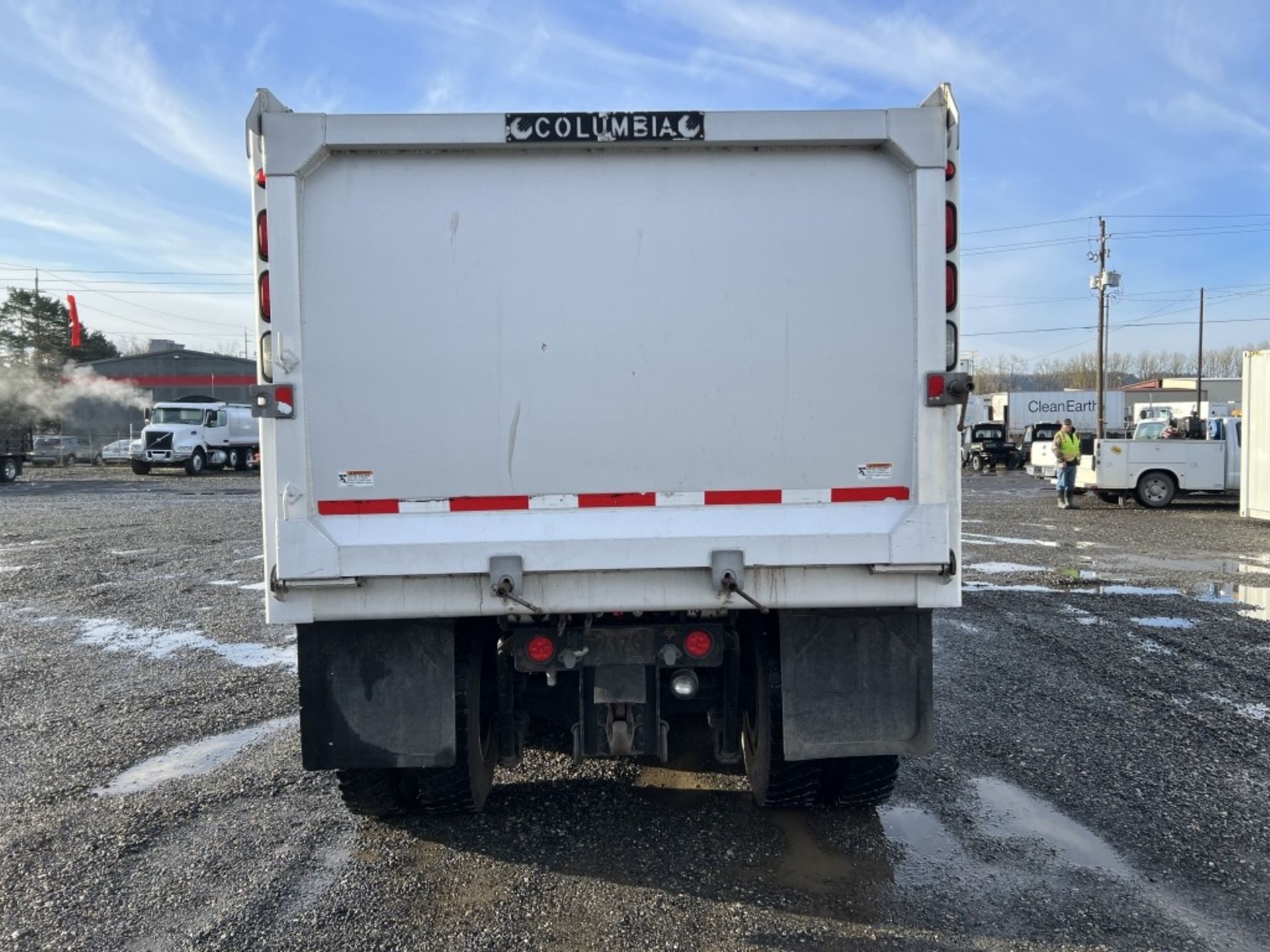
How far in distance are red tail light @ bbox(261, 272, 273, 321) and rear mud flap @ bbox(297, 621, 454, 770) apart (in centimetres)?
127

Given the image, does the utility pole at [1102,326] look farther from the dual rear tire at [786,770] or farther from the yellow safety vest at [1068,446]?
the dual rear tire at [786,770]

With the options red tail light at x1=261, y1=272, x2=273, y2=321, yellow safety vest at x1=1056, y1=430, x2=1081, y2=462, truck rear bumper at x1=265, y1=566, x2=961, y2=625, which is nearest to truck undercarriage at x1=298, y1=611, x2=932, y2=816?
truck rear bumper at x1=265, y1=566, x2=961, y2=625

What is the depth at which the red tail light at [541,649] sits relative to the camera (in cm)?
374

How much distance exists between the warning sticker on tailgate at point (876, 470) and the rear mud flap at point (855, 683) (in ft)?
1.97

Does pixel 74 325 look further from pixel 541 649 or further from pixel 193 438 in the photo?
pixel 541 649

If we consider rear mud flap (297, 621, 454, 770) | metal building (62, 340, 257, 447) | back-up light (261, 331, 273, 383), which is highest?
metal building (62, 340, 257, 447)

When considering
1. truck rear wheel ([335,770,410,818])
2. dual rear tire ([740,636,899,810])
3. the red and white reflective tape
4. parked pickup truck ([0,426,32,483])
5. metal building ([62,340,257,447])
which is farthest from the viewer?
metal building ([62,340,257,447])

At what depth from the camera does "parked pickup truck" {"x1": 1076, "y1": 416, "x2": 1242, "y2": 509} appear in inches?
763

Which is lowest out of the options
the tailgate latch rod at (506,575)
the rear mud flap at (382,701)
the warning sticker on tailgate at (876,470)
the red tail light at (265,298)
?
the rear mud flap at (382,701)

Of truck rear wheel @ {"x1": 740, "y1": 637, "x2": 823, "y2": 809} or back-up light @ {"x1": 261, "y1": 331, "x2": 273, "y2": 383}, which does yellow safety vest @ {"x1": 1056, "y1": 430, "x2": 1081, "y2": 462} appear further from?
back-up light @ {"x1": 261, "y1": 331, "x2": 273, "y2": 383}

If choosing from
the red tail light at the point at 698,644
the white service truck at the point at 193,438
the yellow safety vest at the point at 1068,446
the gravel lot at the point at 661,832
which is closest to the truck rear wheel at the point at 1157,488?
the yellow safety vest at the point at 1068,446

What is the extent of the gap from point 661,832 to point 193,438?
36101 mm

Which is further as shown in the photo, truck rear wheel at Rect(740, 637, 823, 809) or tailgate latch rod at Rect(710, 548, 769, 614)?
truck rear wheel at Rect(740, 637, 823, 809)

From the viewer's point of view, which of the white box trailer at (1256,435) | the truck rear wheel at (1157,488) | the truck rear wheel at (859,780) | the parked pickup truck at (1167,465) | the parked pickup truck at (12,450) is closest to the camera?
the truck rear wheel at (859,780)
